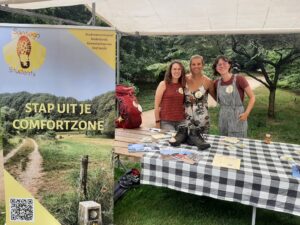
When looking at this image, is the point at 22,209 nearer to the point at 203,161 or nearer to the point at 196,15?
the point at 203,161

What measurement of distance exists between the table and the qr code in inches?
34.9

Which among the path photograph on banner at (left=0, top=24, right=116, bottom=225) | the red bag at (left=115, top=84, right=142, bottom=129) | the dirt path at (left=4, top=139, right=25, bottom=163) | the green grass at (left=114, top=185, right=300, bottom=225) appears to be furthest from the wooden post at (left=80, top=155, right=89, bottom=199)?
the red bag at (left=115, top=84, right=142, bottom=129)

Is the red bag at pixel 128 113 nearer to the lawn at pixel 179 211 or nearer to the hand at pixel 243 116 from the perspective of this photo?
the lawn at pixel 179 211

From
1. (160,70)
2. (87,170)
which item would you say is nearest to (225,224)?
(87,170)

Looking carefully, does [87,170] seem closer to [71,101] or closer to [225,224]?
[71,101]

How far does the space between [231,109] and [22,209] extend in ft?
7.46

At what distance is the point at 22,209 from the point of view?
2.33 m

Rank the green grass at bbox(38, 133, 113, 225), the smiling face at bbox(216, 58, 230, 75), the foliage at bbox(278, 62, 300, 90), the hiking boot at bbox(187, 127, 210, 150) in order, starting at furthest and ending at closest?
1. the foliage at bbox(278, 62, 300, 90)
2. the smiling face at bbox(216, 58, 230, 75)
3. the hiking boot at bbox(187, 127, 210, 150)
4. the green grass at bbox(38, 133, 113, 225)

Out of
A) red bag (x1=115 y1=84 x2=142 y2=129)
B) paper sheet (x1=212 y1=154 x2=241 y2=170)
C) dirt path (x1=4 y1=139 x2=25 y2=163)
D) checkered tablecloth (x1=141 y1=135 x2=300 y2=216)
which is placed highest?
red bag (x1=115 y1=84 x2=142 y2=129)

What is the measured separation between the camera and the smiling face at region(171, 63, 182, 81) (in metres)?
3.41

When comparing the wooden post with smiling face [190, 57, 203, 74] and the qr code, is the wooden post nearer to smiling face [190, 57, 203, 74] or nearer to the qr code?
the qr code

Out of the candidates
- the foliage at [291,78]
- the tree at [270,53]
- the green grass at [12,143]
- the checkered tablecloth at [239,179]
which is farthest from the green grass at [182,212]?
the foliage at [291,78]

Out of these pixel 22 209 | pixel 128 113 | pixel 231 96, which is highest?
pixel 231 96

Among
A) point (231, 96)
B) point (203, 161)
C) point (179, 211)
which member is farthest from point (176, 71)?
point (179, 211)
